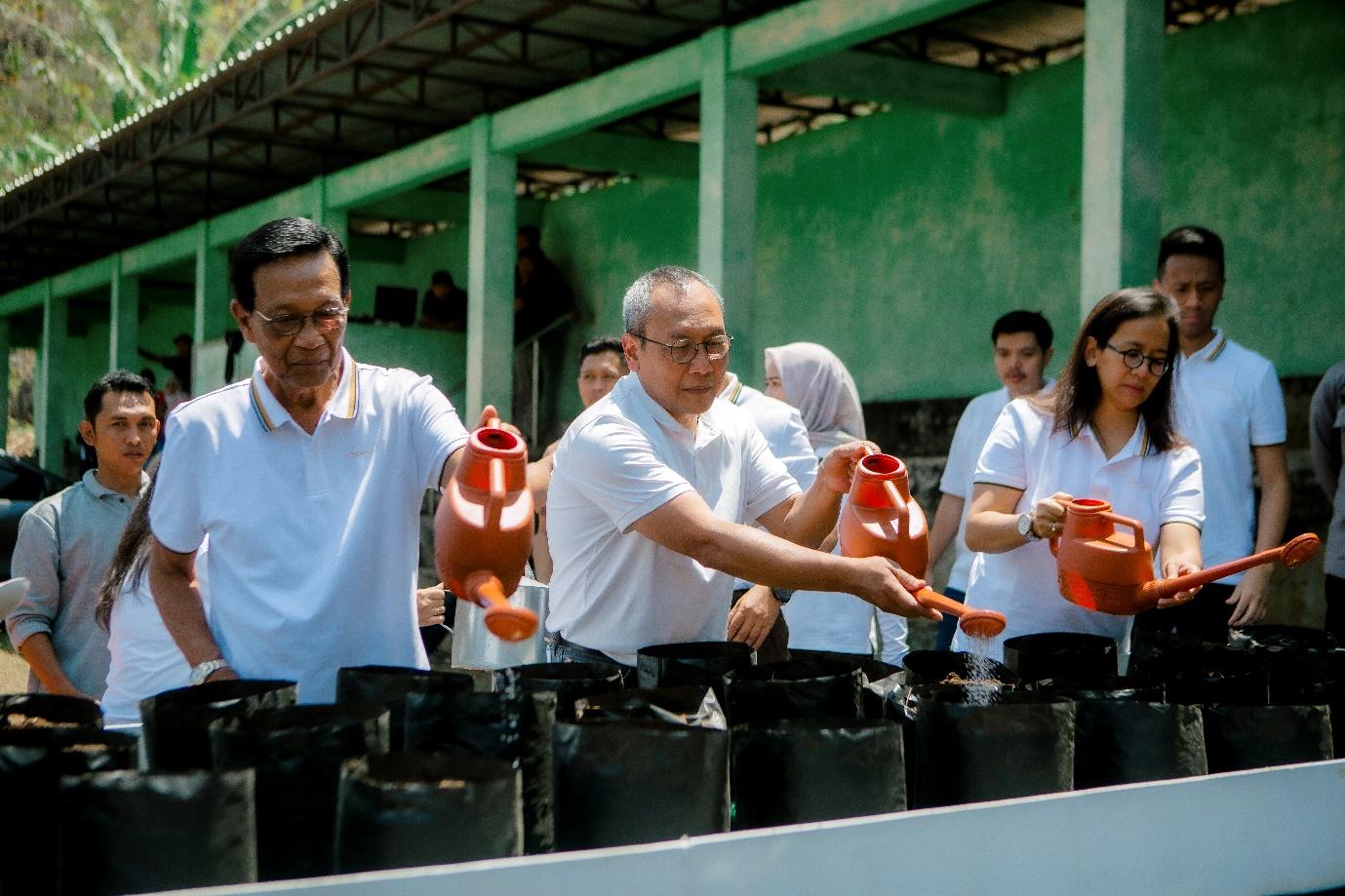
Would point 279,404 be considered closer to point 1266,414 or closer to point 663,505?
point 663,505

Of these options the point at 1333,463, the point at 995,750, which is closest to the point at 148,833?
the point at 995,750

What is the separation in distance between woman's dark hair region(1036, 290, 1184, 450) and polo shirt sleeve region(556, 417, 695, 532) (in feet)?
3.00

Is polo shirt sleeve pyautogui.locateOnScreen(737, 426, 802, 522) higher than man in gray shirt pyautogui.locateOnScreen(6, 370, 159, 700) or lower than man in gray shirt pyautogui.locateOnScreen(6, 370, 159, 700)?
higher

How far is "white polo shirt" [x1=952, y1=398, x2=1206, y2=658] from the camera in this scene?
2715mm

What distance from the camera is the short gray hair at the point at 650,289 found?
2.37 m

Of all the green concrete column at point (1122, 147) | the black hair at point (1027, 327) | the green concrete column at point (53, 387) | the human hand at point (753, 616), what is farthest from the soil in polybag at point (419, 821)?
the green concrete column at point (53, 387)

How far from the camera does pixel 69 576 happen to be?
11.6 feet

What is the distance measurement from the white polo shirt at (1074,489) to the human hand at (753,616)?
44 cm

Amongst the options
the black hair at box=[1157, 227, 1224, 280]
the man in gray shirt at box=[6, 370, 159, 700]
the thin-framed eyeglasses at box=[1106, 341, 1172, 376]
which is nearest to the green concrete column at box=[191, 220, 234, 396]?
the man in gray shirt at box=[6, 370, 159, 700]

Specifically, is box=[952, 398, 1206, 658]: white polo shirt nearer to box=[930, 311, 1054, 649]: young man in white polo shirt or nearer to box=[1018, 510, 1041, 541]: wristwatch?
box=[1018, 510, 1041, 541]: wristwatch

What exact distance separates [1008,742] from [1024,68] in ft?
29.5

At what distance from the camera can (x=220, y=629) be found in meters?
2.10

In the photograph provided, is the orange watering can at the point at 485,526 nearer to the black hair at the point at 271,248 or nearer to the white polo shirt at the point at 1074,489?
the black hair at the point at 271,248

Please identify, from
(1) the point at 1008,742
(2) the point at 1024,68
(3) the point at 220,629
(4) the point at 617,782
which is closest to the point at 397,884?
(4) the point at 617,782
